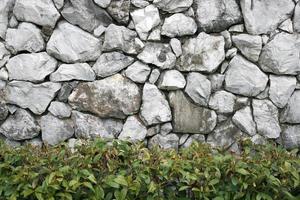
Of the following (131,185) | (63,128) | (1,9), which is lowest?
(63,128)

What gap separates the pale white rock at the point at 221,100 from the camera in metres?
3.31

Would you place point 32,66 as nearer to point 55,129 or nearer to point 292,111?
point 55,129

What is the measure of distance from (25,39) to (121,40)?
695 millimetres

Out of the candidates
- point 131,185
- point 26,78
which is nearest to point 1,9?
point 26,78

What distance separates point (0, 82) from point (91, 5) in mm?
882

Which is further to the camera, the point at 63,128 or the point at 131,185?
the point at 63,128

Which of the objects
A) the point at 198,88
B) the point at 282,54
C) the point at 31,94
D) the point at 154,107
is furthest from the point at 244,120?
the point at 31,94

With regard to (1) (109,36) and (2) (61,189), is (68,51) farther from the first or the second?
(2) (61,189)

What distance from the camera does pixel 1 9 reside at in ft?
10.4

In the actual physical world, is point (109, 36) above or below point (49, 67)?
above

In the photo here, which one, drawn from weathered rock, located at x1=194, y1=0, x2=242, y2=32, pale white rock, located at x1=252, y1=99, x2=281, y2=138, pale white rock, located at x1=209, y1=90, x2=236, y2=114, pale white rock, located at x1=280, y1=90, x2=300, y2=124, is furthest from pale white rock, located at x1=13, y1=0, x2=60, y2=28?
pale white rock, located at x1=280, y1=90, x2=300, y2=124

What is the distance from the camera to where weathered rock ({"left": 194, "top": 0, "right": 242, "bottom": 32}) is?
320 centimetres

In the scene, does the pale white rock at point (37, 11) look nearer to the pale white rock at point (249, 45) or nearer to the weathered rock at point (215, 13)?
the weathered rock at point (215, 13)

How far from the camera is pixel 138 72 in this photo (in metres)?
3.22
